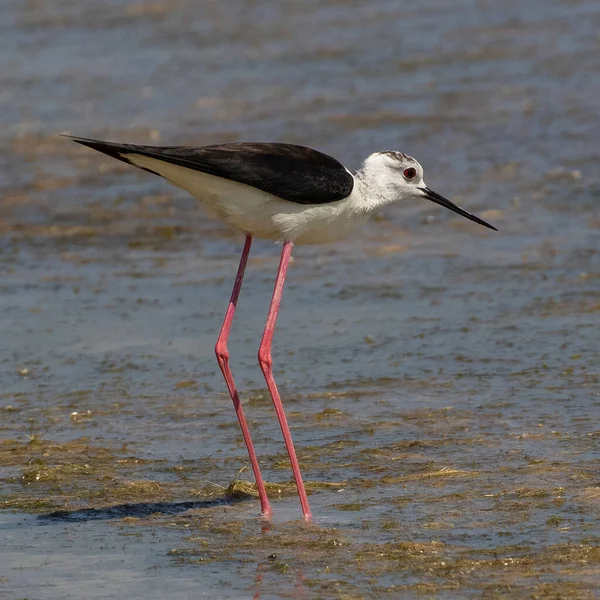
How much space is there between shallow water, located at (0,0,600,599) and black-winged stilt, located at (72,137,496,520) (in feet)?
1.79

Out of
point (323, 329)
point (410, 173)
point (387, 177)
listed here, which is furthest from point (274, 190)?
point (323, 329)

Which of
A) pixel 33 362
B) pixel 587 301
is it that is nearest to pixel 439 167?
pixel 587 301

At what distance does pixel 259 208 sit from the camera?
5.88m

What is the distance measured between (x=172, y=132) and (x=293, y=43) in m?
3.17

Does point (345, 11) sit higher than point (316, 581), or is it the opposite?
point (345, 11)

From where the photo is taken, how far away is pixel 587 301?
8.32m

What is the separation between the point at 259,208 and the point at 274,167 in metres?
0.19

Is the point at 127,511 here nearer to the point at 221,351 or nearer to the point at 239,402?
the point at 239,402

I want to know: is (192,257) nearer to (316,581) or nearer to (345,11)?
(316,581)

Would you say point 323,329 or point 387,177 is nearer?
point 387,177

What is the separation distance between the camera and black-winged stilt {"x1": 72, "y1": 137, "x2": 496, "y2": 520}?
5.68 m

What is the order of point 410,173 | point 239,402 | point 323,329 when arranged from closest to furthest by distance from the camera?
point 239,402 < point 410,173 < point 323,329

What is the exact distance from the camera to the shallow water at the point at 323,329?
5102 mm

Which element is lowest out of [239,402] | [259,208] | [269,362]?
[239,402]
